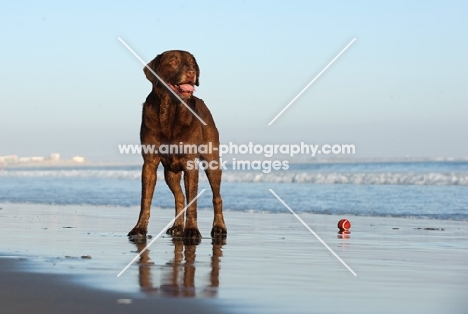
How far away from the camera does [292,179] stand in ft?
111

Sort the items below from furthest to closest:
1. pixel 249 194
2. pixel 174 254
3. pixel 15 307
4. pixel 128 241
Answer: pixel 249 194 → pixel 128 241 → pixel 174 254 → pixel 15 307

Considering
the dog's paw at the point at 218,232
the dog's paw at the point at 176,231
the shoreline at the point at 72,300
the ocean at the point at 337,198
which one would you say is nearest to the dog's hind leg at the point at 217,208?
the dog's paw at the point at 218,232

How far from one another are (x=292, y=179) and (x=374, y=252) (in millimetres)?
25091

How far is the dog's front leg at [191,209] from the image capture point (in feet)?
33.6

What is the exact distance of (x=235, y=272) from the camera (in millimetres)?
6801

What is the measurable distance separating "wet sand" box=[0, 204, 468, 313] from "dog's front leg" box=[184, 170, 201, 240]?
417 millimetres

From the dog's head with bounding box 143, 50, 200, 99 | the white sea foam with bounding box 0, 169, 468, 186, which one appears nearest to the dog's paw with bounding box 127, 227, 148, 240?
the dog's head with bounding box 143, 50, 200, 99

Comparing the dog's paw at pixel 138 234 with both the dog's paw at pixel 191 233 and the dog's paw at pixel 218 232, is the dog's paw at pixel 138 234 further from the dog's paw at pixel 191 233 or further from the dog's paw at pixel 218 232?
the dog's paw at pixel 218 232

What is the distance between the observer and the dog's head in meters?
10.1

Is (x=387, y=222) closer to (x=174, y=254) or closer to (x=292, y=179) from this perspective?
(x=174, y=254)

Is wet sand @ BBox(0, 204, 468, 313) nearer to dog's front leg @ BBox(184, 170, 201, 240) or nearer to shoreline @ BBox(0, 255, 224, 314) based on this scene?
shoreline @ BBox(0, 255, 224, 314)

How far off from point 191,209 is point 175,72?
1512mm

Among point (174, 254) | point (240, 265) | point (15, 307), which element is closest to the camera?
point (15, 307)

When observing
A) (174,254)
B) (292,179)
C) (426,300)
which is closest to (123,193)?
(292,179)
